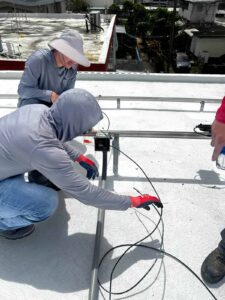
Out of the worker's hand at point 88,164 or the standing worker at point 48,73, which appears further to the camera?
the standing worker at point 48,73

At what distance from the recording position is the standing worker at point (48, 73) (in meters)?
2.57

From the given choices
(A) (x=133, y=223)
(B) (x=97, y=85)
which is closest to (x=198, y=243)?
(A) (x=133, y=223)

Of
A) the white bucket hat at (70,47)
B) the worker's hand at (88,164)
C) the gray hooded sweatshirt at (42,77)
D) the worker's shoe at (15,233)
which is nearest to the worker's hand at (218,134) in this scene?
the worker's hand at (88,164)

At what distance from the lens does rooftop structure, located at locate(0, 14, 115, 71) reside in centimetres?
823

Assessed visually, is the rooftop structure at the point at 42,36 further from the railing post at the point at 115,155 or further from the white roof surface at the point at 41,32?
the railing post at the point at 115,155

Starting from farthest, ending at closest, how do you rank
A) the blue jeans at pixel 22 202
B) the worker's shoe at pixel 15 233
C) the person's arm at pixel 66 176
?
the worker's shoe at pixel 15 233 < the blue jeans at pixel 22 202 < the person's arm at pixel 66 176

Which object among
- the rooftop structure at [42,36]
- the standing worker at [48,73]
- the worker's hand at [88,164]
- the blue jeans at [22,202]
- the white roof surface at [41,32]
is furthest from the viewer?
the white roof surface at [41,32]

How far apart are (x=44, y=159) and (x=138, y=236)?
1.04m

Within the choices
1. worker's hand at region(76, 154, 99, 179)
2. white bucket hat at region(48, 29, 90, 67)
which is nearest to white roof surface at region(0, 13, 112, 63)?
white bucket hat at region(48, 29, 90, 67)

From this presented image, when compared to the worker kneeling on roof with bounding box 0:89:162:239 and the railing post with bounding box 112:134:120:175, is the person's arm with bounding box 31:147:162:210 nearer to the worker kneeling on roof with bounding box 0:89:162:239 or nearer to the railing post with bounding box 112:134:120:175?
the worker kneeling on roof with bounding box 0:89:162:239

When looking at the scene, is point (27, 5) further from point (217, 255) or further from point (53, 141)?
point (217, 255)

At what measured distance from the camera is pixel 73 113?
5.43ft

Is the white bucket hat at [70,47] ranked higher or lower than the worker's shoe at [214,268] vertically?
higher

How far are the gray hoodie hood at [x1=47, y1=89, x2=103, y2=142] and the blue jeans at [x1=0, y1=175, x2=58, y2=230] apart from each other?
0.41 m
